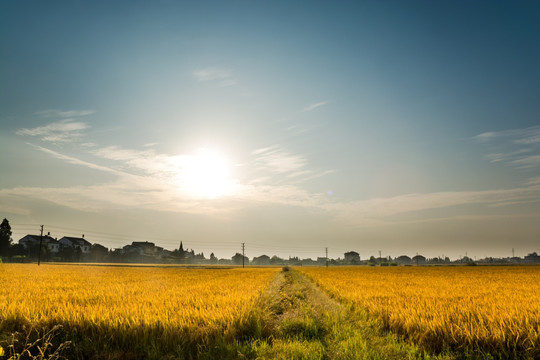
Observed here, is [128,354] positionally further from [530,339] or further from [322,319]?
[530,339]

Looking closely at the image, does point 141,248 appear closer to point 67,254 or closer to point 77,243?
point 77,243

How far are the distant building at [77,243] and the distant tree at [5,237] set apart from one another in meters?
32.6

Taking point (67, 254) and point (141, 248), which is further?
point (141, 248)

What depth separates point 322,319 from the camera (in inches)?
361

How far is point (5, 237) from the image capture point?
91062 millimetres

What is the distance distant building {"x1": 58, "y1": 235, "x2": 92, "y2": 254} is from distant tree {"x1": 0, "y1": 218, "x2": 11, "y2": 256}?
32.6 m

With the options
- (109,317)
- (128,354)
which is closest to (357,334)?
(128,354)

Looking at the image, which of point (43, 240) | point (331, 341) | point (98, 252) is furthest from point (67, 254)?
point (331, 341)

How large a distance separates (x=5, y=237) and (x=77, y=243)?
37873 millimetres

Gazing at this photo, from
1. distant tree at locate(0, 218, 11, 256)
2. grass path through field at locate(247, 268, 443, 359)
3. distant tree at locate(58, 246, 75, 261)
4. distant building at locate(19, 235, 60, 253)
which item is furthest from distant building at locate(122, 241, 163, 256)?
grass path through field at locate(247, 268, 443, 359)

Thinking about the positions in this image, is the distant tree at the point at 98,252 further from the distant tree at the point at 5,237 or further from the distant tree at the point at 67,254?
the distant tree at the point at 5,237

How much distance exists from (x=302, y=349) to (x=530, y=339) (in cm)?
465

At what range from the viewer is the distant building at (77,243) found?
414 ft

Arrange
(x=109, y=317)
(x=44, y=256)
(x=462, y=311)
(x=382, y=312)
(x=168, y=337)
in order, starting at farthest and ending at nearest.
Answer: (x=44, y=256), (x=382, y=312), (x=462, y=311), (x=109, y=317), (x=168, y=337)
